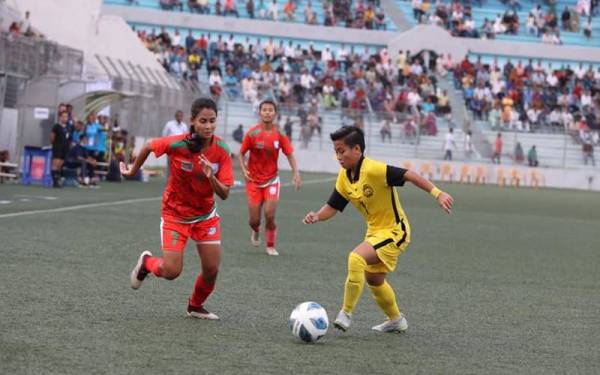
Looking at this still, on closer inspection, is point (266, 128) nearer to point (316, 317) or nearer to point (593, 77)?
point (316, 317)

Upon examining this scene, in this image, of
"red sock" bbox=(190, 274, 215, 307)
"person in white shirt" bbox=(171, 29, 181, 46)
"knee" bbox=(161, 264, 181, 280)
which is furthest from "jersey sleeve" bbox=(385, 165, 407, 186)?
"person in white shirt" bbox=(171, 29, 181, 46)

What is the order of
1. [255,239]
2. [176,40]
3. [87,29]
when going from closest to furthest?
[255,239] → [87,29] → [176,40]

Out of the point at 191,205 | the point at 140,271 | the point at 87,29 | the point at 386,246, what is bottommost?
the point at 140,271

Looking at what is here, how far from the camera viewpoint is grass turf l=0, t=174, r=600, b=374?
7.40m

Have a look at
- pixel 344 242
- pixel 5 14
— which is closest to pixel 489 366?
pixel 344 242

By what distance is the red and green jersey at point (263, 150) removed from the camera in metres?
15.2

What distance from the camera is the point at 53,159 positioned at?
86.5 ft

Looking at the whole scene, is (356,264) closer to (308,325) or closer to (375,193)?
(375,193)

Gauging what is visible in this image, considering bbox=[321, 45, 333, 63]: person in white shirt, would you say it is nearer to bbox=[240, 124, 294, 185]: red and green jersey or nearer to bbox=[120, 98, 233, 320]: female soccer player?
bbox=[240, 124, 294, 185]: red and green jersey

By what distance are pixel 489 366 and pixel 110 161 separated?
79.2ft

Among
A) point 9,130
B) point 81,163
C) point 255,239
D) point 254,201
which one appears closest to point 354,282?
point 254,201

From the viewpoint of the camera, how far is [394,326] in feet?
29.1

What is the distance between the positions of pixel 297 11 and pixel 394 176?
53.1 meters

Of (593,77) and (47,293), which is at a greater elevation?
(593,77)
